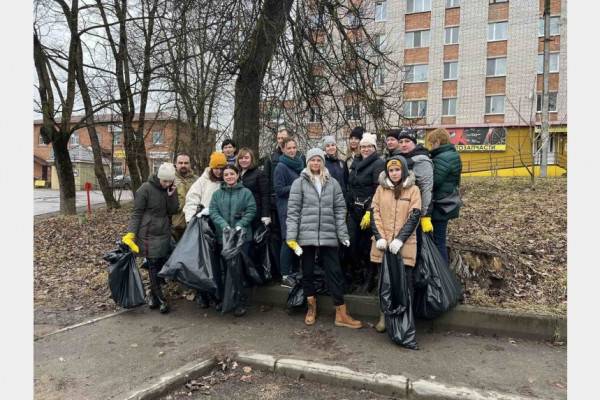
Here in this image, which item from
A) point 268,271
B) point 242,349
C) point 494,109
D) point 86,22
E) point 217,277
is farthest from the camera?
point 494,109

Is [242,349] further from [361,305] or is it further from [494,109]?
[494,109]

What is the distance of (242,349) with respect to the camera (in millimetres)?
3852

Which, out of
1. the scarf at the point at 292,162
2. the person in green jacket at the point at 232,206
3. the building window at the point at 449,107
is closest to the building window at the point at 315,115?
the scarf at the point at 292,162

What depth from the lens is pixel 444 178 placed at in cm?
424

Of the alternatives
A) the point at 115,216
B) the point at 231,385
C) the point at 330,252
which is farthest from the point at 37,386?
the point at 115,216

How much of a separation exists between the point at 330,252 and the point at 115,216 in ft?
36.9

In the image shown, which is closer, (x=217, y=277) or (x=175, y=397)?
(x=175, y=397)

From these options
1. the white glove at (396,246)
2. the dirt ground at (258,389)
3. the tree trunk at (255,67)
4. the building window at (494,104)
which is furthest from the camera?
the building window at (494,104)

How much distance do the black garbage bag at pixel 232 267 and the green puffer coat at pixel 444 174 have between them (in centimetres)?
209

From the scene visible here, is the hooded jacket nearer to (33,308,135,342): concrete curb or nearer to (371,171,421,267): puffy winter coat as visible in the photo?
(371,171,421,267): puffy winter coat

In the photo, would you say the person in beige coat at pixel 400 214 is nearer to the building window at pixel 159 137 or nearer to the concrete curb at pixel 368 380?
the concrete curb at pixel 368 380

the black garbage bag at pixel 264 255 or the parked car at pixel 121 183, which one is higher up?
Result: the parked car at pixel 121 183

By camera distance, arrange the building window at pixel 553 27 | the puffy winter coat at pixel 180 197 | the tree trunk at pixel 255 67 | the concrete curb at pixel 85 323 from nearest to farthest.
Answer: the concrete curb at pixel 85 323 < the puffy winter coat at pixel 180 197 < the tree trunk at pixel 255 67 < the building window at pixel 553 27

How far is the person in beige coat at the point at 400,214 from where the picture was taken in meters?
3.83
